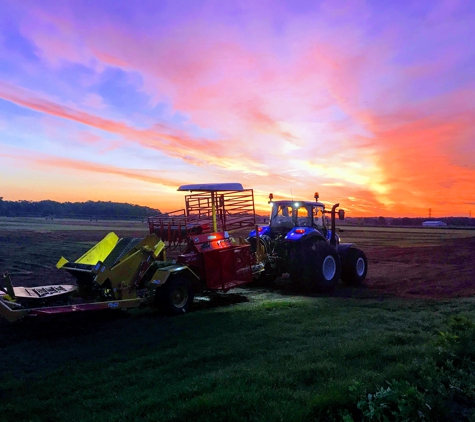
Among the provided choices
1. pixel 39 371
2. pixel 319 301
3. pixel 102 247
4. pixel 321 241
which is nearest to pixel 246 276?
pixel 319 301

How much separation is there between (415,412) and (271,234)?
31.9 ft

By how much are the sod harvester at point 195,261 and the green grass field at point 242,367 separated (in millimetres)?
484

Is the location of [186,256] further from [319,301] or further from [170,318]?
[319,301]

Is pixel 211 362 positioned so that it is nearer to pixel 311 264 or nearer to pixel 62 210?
pixel 311 264

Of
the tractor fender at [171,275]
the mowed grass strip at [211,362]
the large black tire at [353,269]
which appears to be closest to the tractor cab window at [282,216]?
the large black tire at [353,269]

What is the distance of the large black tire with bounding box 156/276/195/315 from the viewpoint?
8891mm

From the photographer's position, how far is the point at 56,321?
27.8 feet

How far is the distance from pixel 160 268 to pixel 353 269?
6.91 m

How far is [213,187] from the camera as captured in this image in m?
10.3

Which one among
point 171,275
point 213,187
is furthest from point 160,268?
point 213,187

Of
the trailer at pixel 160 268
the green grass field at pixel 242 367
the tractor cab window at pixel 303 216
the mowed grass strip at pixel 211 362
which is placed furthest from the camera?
the tractor cab window at pixel 303 216

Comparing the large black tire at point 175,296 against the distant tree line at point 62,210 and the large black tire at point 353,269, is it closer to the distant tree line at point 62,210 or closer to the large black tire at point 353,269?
the large black tire at point 353,269

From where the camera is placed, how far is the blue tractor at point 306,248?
1191 cm

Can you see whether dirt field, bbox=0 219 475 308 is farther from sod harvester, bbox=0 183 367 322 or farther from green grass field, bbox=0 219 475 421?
green grass field, bbox=0 219 475 421
